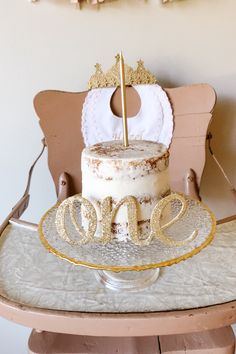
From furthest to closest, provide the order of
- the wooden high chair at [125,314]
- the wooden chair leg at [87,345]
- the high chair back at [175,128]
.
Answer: the high chair back at [175,128] → the wooden chair leg at [87,345] → the wooden high chair at [125,314]

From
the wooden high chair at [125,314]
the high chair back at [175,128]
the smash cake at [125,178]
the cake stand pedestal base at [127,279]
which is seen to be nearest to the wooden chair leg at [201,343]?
the wooden high chair at [125,314]

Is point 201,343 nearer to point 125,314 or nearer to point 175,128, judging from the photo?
point 125,314

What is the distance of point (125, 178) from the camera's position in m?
0.64

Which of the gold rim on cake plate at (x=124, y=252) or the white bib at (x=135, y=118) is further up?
the white bib at (x=135, y=118)

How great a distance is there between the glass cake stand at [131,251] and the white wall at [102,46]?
43cm

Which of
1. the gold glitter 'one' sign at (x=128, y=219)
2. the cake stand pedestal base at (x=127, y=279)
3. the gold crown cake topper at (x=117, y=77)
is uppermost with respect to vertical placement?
the gold crown cake topper at (x=117, y=77)

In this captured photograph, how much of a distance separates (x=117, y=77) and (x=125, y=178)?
1.43ft

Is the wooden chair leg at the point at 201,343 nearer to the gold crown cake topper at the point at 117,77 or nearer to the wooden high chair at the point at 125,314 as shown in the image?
the wooden high chair at the point at 125,314

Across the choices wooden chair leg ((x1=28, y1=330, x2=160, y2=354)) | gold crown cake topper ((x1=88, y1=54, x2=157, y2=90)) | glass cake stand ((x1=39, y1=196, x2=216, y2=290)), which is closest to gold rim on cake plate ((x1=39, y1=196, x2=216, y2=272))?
glass cake stand ((x1=39, y1=196, x2=216, y2=290))

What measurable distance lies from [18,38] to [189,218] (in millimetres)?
618

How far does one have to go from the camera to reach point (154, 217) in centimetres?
64

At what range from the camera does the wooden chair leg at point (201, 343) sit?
751 mm

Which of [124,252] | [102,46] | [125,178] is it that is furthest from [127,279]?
[102,46]

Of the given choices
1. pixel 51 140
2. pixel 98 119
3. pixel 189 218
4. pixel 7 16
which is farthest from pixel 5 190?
pixel 189 218
